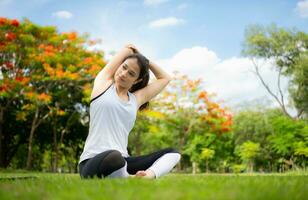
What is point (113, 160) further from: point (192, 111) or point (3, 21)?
point (192, 111)

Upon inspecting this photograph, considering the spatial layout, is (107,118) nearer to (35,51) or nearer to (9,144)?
(35,51)

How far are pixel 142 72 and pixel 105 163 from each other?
1.12 meters

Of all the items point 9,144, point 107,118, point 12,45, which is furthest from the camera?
point 9,144

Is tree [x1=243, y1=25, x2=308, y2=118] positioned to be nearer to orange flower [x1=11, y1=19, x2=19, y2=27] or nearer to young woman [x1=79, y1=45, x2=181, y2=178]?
orange flower [x1=11, y1=19, x2=19, y2=27]

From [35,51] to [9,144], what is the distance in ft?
32.6

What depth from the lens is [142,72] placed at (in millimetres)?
4125

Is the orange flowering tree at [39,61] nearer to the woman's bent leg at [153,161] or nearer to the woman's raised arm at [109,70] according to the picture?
the woman's raised arm at [109,70]

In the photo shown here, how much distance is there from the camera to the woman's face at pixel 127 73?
3.94 meters

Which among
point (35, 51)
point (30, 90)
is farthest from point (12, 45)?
point (30, 90)

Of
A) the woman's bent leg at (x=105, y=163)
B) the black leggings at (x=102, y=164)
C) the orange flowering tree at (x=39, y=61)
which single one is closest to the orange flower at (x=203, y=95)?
the orange flowering tree at (x=39, y=61)

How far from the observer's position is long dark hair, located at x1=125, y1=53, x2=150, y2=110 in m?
4.04

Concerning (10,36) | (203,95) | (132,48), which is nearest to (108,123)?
(132,48)

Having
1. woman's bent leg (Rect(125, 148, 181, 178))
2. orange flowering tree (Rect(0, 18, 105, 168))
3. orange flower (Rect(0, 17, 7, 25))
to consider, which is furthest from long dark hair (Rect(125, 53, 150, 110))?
orange flower (Rect(0, 17, 7, 25))

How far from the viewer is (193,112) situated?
85.3 ft
